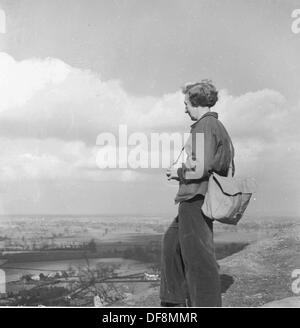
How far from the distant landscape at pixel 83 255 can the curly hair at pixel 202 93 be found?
2.59ft

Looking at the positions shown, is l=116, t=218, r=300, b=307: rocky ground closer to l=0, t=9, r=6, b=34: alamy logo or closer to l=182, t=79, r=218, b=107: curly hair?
l=182, t=79, r=218, b=107: curly hair

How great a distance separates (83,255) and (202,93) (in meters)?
1.23

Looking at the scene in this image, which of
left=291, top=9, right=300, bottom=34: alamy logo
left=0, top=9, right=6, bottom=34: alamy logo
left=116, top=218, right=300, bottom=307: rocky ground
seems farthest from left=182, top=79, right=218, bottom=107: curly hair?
left=0, top=9, right=6, bottom=34: alamy logo

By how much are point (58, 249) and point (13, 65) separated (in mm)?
1107

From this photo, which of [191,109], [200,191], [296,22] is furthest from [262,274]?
[296,22]

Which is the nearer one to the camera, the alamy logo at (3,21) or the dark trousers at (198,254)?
the dark trousers at (198,254)

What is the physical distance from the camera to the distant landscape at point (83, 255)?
138 inches

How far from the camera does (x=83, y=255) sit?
3.58 meters

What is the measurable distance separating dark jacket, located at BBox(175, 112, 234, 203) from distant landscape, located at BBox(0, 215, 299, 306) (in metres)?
0.56

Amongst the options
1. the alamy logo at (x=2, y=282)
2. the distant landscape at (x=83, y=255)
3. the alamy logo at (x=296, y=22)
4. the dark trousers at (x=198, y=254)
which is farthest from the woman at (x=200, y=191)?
the alamy logo at (x=2, y=282)

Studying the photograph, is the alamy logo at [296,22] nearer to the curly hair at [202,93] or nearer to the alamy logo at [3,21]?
the curly hair at [202,93]

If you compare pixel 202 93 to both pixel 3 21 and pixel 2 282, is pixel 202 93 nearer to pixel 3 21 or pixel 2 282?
pixel 3 21
